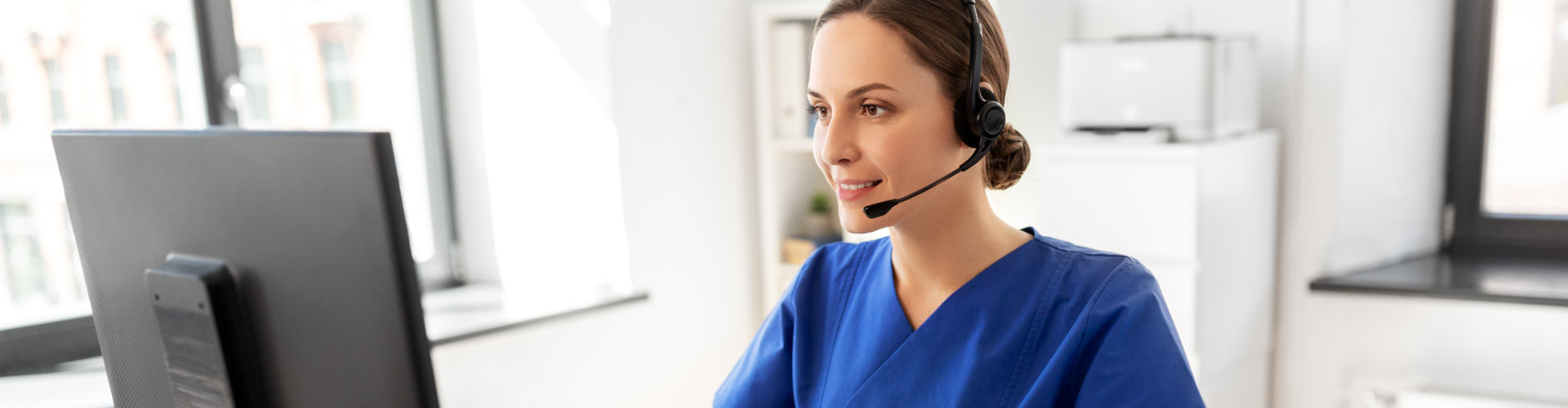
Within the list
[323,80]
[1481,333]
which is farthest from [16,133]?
[1481,333]

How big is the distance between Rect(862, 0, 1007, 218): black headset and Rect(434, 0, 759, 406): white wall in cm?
134

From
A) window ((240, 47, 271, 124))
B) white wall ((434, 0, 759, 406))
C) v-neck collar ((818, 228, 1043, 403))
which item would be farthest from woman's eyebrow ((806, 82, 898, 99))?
window ((240, 47, 271, 124))

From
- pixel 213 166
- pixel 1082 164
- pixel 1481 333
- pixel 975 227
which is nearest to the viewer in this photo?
pixel 213 166

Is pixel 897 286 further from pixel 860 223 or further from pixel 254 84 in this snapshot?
pixel 254 84

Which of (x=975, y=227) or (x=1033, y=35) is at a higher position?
(x=1033, y=35)

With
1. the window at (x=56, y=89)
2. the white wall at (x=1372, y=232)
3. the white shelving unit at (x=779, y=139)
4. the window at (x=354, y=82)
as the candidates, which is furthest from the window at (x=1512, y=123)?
the window at (x=56, y=89)

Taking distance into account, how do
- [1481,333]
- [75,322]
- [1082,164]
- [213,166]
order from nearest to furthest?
[213,166], [75,322], [1082,164], [1481,333]

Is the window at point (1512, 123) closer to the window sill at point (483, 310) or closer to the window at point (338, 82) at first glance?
the window sill at point (483, 310)

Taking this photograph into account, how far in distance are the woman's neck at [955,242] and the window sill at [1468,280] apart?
4.74ft

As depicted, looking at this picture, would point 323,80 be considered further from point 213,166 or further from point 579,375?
point 213,166

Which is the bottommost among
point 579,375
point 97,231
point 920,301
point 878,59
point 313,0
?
point 579,375

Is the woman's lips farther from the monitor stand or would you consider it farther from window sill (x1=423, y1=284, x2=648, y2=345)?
window sill (x1=423, y1=284, x2=648, y2=345)

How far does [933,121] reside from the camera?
0.95 meters

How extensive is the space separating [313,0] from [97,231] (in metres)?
1.51
